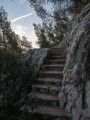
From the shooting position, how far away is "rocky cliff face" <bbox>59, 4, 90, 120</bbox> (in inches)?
223

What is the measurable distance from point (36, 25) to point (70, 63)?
757 inches

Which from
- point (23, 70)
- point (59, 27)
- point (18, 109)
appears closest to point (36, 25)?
point (59, 27)

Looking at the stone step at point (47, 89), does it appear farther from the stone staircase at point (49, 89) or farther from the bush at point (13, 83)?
the bush at point (13, 83)

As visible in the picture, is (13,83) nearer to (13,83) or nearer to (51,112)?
(13,83)

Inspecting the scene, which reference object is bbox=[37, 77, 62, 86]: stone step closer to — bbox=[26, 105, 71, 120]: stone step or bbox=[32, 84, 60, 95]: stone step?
bbox=[32, 84, 60, 95]: stone step

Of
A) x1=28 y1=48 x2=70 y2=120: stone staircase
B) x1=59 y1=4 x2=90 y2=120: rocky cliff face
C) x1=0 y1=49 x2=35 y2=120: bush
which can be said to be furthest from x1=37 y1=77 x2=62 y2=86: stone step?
x1=59 y1=4 x2=90 y2=120: rocky cliff face

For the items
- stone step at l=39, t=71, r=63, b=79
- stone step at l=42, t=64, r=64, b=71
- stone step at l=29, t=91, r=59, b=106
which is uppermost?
stone step at l=42, t=64, r=64, b=71

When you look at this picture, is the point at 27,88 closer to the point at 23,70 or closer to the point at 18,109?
the point at 23,70

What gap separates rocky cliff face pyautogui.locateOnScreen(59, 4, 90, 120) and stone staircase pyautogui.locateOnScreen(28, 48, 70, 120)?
292mm

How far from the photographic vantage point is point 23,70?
753 centimetres

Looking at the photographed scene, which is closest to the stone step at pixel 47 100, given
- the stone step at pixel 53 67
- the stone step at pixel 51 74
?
the stone step at pixel 51 74

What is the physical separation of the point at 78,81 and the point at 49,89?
1320 millimetres

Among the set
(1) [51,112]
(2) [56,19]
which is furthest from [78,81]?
(2) [56,19]

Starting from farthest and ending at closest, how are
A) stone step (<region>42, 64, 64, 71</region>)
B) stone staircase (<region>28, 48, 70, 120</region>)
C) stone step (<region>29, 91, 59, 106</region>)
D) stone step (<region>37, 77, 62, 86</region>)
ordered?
stone step (<region>42, 64, 64, 71</region>)
stone step (<region>37, 77, 62, 86</region>)
stone step (<region>29, 91, 59, 106</region>)
stone staircase (<region>28, 48, 70, 120</region>)
